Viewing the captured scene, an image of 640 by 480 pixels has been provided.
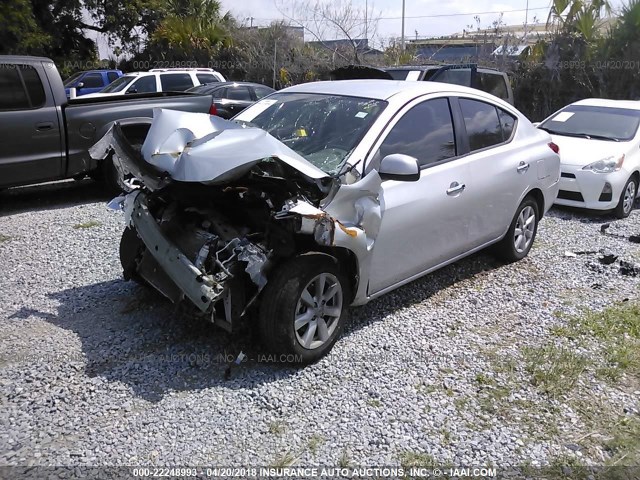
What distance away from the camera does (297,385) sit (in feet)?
12.3

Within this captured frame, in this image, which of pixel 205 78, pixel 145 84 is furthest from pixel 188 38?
pixel 145 84

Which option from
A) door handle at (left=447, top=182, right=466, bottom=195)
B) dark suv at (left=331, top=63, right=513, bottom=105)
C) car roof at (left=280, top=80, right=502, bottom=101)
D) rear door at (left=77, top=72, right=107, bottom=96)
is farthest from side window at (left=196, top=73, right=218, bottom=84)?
door handle at (left=447, top=182, right=466, bottom=195)

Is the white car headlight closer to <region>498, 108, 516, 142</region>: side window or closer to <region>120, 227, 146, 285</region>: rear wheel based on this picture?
<region>498, 108, 516, 142</region>: side window

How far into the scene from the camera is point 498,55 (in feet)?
60.6

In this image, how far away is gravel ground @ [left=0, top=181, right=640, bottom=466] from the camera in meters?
3.18

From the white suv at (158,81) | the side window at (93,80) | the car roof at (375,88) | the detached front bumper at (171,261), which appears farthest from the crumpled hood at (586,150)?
the side window at (93,80)

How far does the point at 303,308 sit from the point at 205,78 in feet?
43.3

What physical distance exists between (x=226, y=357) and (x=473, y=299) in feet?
7.70

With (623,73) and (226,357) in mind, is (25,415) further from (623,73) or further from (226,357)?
(623,73)

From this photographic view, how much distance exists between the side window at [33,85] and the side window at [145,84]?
7061mm

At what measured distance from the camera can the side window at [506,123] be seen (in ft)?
18.7

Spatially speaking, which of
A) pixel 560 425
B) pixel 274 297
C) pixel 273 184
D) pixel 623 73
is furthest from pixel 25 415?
pixel 623 73

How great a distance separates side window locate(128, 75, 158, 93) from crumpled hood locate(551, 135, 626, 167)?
33.0 feet

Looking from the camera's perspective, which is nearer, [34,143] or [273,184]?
[273,184]
